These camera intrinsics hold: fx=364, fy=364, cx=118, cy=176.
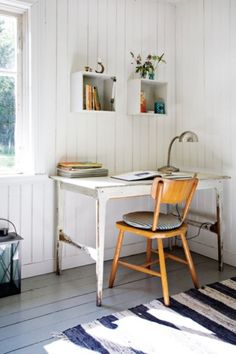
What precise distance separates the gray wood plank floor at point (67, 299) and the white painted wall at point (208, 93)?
0.57 metres

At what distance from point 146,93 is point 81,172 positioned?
112cm

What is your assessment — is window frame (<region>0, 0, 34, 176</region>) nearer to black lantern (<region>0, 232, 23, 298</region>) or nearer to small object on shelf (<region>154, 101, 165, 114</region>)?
black lantern (<region>0, 232, 23, 298</region>)

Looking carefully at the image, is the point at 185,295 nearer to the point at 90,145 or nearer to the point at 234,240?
the point at 234,240

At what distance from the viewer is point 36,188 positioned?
109 inches

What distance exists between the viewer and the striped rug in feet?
5.99

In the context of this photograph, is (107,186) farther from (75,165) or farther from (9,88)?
(9,88)

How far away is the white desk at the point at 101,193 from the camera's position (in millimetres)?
2260

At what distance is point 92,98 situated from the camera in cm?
284

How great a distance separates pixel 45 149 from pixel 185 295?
147 centimetres

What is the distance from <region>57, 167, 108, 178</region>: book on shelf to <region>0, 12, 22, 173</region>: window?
0.38 m

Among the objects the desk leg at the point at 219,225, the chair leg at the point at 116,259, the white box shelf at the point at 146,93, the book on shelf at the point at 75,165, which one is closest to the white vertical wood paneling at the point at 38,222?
the book on shelf at the point at 75,165

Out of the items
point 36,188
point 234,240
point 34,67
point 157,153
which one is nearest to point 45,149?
point 36,188

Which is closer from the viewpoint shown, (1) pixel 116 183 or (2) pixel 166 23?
(1) pixel 116 183

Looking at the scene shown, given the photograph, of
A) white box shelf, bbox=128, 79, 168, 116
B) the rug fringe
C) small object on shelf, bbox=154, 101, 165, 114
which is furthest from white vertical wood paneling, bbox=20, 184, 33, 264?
small object on shelf, bbox=154, 101, 165, 114
